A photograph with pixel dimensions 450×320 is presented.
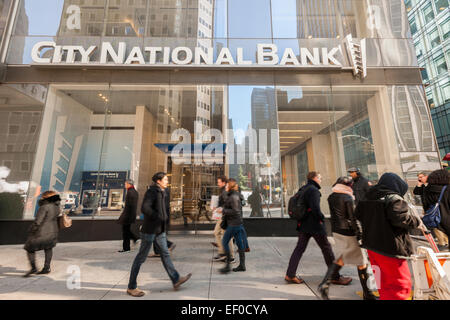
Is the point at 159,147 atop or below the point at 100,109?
below

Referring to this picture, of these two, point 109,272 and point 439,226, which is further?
point 109,272

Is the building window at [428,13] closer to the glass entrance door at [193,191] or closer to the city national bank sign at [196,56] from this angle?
the city national bank sign at [196,56]

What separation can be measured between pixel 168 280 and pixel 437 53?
34.7 m

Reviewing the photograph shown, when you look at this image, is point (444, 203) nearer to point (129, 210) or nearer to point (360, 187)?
point (360, 187)

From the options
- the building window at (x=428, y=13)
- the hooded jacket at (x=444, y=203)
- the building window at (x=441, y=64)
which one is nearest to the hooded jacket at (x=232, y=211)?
the hooded jacket at (x=444, y=203)

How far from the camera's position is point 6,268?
4.73m

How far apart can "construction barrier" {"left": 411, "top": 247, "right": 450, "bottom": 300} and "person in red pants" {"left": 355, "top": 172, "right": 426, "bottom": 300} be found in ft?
0.55

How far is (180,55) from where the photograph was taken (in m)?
9.12

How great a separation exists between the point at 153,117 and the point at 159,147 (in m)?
1.43

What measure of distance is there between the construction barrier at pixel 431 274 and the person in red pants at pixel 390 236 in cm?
17

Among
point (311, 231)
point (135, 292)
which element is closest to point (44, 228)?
point (135, 292)

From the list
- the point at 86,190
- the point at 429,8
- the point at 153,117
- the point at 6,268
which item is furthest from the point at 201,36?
the point at 429,8
